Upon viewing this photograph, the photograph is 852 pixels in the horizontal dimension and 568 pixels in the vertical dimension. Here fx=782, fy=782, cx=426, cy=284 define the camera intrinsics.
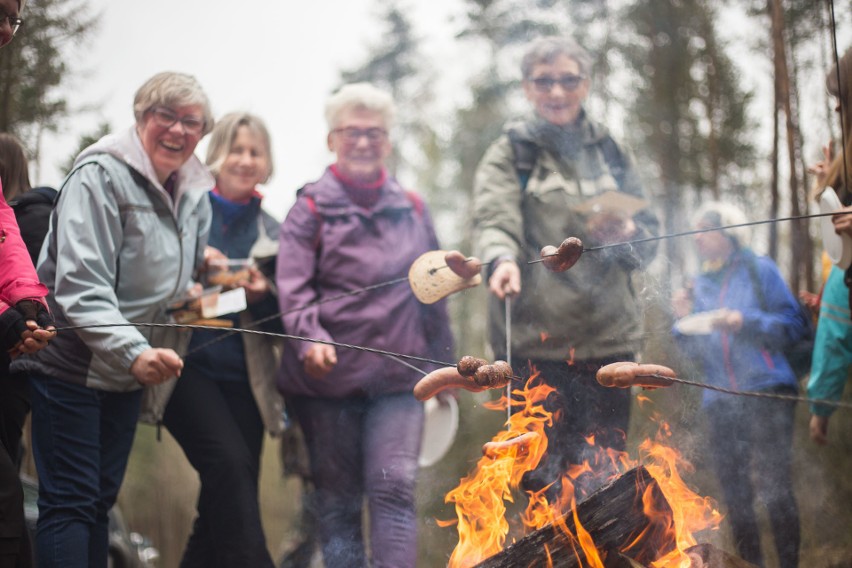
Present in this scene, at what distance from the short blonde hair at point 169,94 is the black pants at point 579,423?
1924 millimetres

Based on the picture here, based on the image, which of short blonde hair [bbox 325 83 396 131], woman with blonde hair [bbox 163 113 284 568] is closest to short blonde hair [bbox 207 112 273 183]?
woman with blonde hair [bbox 163 113 284 568]

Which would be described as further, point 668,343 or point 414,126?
point 414,126

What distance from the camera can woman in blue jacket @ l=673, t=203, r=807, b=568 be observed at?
3.60 metres

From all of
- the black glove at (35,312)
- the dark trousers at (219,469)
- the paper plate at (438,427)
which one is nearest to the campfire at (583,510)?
the paper plate at (438,427)

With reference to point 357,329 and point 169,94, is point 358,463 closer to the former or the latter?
point 357,329

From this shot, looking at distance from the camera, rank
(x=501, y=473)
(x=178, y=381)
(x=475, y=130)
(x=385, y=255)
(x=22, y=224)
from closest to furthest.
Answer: (x=501, y=473), (x=22, y=224), (x=178, y=381), (x=385, y=255), (x=475, y=130)

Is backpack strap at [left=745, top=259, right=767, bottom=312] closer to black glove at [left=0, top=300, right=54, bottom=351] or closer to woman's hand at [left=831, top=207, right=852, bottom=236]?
woman's hand at [left=831, top=207, right=852, bottom=236]

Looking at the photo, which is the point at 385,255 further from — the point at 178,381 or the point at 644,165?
the point at 644,165

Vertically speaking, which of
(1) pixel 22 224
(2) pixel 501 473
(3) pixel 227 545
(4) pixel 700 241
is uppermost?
(1) pixel 22 224

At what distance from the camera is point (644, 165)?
36.2 ft

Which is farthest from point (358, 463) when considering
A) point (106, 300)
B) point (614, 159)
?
point (614, 159)

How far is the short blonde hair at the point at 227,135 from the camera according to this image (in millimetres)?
4188

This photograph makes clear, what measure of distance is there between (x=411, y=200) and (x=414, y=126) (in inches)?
479

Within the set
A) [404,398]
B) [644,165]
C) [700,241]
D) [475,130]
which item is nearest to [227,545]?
[404,398]
